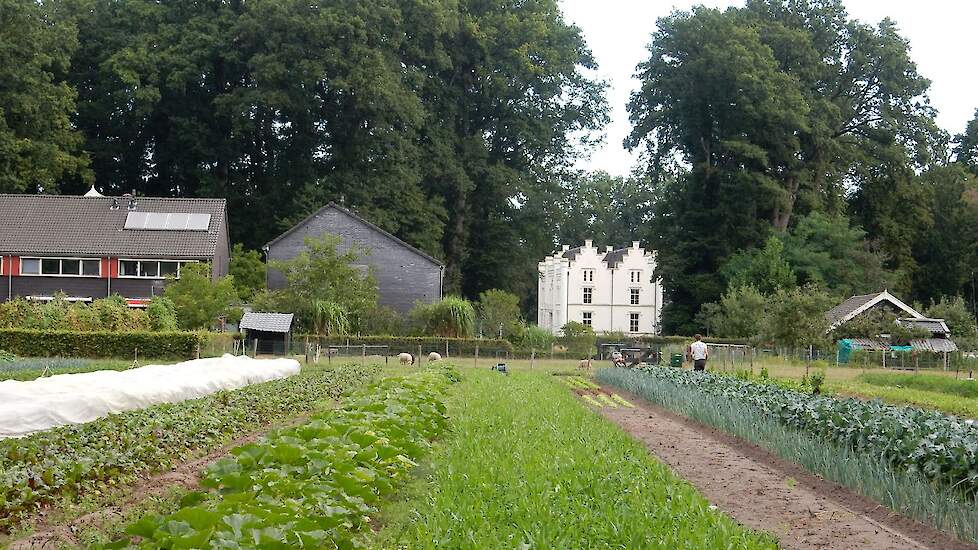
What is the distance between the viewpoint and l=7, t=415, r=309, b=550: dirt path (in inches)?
319

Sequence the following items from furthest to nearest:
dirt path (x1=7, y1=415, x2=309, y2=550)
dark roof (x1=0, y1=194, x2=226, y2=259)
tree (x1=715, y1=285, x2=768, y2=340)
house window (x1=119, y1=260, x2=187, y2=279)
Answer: house window (x1=119, y1=260, x2=187, y2=279)
dark roof (x1=0, y1=194, x2=226, y2=259)
tree (x1=715, y1=285, x2=768, y2=340)
dirt path (x1=7, y1=415, x2=309, y2=550)

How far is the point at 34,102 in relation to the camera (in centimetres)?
5334

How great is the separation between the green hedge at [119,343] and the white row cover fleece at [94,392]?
453 inches

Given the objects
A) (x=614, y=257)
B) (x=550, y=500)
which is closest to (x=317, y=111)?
(x=614, y=257)

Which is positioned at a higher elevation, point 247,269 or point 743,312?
point 247,269

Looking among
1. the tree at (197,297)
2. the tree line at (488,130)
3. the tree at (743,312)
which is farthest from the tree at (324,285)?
the tree at (743,312)

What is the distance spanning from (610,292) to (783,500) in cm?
6931

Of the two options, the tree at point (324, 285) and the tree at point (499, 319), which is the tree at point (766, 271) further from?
the tree at point (324, 285)

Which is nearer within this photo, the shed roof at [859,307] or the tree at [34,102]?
the shed roof at [859,307]

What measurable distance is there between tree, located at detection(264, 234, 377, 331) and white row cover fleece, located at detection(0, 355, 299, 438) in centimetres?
2305

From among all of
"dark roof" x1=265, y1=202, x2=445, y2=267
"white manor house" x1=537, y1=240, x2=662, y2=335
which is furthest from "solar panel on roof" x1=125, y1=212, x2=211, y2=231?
"white manor house" x1=537, y1=240, x2=662, y2=335

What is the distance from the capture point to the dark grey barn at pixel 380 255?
55125 mm

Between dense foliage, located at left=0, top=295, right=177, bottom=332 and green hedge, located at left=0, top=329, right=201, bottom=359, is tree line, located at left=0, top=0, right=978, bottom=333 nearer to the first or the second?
dense foliage, located at left=0, top=295, right=177, bottom=332

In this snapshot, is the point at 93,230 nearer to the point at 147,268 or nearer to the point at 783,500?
the point at 147,268
